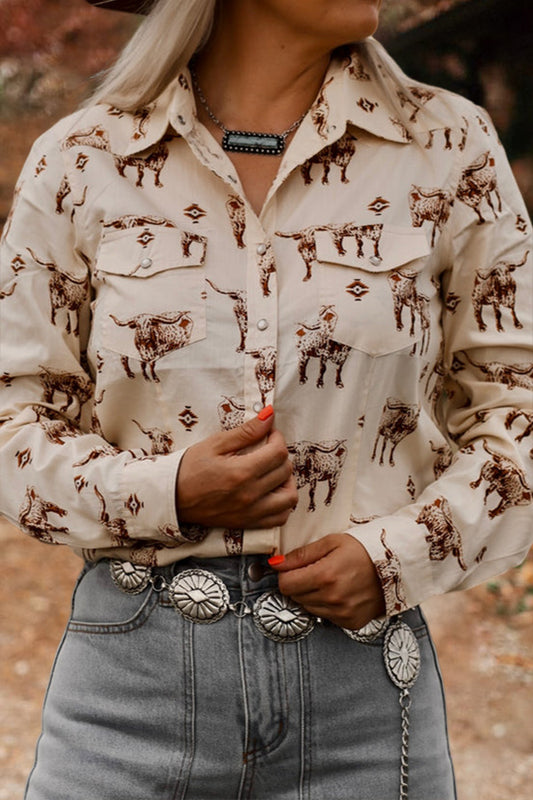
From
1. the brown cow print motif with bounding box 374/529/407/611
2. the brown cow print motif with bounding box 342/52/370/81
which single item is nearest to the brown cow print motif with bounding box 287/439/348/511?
the brown cow print motif with bounding box 374/529/407/611

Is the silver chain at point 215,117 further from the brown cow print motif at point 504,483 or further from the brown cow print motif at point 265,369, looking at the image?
the brown cow print motif at point 504,483

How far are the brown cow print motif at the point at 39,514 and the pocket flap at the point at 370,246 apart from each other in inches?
18.8

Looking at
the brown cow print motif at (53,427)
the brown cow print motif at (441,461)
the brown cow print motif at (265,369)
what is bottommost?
the brown cow print motif at (441,461)

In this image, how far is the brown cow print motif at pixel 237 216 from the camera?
1.53m

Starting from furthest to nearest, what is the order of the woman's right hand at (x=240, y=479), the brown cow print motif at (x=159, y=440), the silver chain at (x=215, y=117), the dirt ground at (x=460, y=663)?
the dirt ground at (x=460, y=663), the silver chain at (x=215, y=117), the brown cow print motif at (x=159, y=440), the woman's right hand at (x=240, y=479)

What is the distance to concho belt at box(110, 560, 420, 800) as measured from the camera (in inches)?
57.6

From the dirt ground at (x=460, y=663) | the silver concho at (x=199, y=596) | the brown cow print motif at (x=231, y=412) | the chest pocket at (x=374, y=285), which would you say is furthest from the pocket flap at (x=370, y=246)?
the dirt ground at (x=460, y=663)

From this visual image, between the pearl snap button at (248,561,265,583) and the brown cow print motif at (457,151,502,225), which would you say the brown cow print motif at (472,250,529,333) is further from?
the pearl snap button at (248,561,265,583)

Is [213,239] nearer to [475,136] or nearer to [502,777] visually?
[475,136]

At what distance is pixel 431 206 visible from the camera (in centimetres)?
155

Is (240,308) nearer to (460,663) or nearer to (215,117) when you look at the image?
(215,117)

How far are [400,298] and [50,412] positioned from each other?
50cm

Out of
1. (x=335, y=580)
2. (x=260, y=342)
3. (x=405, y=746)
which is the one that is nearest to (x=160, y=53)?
(x=260, y=342)

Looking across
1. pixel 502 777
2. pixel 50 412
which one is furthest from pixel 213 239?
pixel 502 777
